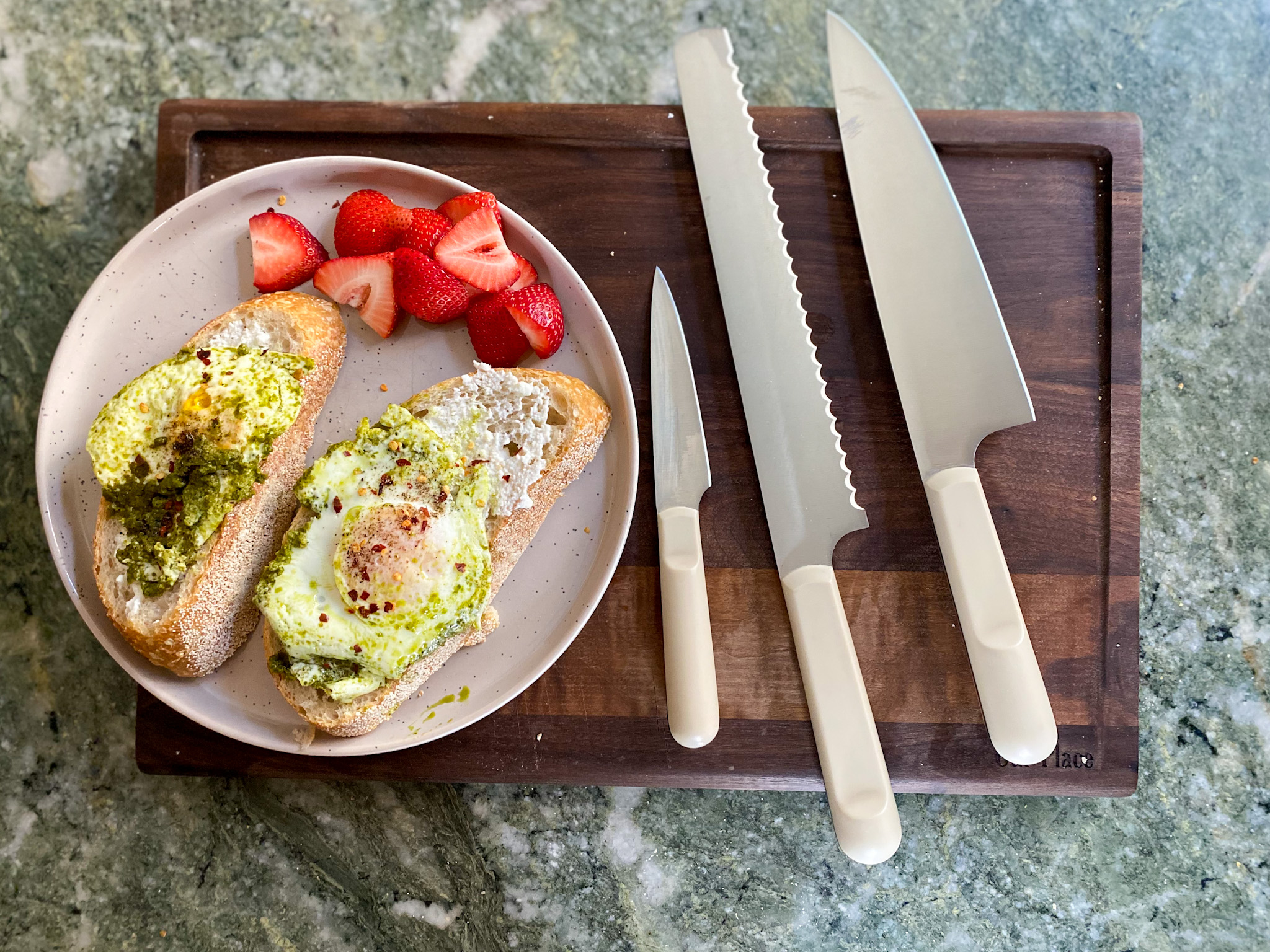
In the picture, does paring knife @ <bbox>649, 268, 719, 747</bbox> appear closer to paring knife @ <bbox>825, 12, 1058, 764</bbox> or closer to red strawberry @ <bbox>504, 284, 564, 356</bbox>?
red strawberry @ <bbox>504, 284, 564, 356</bbox>

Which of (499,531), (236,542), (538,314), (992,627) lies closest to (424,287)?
(538,314)

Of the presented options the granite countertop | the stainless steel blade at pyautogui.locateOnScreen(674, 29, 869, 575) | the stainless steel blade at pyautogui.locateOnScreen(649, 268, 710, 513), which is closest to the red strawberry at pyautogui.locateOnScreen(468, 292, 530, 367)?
the stainless steel blade at pyautogui.locateOnScreen(649, 268, 710, 513)

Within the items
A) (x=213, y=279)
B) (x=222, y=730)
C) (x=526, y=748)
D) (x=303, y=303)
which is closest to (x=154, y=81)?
(x=213, y=279)

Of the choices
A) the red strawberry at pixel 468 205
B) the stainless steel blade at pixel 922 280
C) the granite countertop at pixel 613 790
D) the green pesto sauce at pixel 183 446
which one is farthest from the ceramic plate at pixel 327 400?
the stainless steel blade at pixel 922 280

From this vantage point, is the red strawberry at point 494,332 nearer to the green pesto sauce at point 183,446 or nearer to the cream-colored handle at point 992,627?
the green pesto sauce at point 183,446

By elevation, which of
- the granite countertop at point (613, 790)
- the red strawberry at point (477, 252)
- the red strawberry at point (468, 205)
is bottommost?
the granite countertop at point (613, 790)

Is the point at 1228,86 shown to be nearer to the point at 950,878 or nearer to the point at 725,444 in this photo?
the point at 725,444
